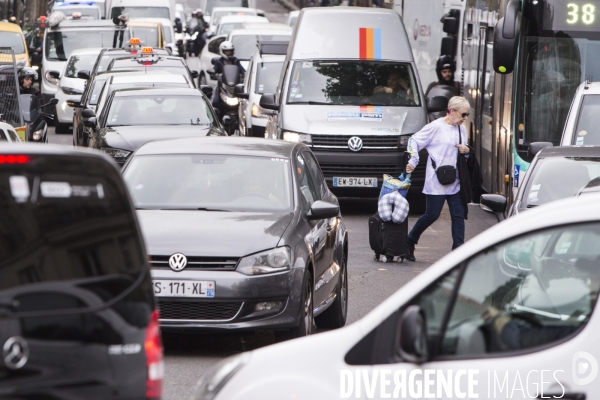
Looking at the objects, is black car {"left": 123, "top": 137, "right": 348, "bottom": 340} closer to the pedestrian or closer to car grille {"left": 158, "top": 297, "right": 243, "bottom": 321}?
car grille {"left": 158, "top": 297, "right": 243, "bottom": 321}

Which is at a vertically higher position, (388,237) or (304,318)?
(304,318)

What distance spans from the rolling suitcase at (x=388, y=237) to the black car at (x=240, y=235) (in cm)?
256

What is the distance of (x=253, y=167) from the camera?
29.9 feet

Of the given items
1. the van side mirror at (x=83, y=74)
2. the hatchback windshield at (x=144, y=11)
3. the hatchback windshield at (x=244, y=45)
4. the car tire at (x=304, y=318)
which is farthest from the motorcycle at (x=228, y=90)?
the car tire at (x=304, y=318)

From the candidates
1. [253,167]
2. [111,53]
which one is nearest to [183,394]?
[253,167]

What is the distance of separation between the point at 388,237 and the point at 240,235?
15.4ft

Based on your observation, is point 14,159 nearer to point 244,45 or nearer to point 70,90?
point 70,90

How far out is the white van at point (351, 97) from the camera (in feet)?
51.9

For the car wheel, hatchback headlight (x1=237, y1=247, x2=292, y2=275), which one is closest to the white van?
the car wheel

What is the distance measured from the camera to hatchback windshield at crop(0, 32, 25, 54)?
28.7 metres

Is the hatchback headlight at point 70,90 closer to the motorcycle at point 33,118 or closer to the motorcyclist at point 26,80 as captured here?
the motorcyclist at point 26,80

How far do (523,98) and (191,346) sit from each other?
21.0 feet

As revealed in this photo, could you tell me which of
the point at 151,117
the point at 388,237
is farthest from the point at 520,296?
the point at 151,117

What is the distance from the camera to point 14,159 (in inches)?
170
